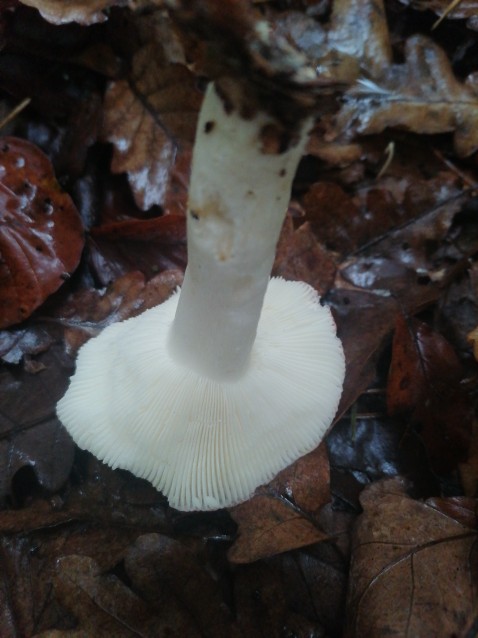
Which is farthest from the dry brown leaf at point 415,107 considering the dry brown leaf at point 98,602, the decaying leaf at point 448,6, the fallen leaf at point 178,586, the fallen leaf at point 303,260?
the dry brown leaf at point 98,602

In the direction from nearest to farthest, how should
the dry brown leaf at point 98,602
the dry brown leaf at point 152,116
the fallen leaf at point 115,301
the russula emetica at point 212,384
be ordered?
the russula emetica at point 212,384, the dry brown leaf at point 98,602, the fallen leaf at point 115,301, the dry brown leaf at point 152,116

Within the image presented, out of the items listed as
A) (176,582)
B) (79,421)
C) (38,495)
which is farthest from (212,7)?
(38,495)

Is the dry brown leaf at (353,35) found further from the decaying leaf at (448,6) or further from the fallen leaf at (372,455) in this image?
the fallen leaf at (372,455)

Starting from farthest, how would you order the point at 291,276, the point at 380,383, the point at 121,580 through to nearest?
the point at 291,276, the point at 380,383, the point at 121,580

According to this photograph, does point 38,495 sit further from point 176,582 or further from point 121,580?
point 176,582

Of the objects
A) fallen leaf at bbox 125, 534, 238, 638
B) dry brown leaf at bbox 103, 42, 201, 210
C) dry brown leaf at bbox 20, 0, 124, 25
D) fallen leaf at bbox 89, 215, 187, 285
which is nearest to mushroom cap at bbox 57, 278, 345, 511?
fallen leaf at bbox 125, 534, 238, 638
